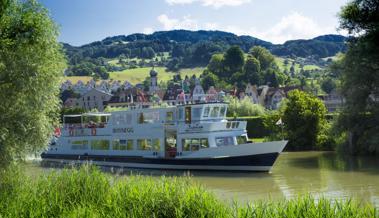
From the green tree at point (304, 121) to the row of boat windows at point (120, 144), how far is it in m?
14.5

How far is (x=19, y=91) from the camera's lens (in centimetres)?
1588

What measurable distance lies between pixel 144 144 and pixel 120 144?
244 cm

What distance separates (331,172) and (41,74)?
1704 cm

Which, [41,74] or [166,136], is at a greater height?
[41,74]

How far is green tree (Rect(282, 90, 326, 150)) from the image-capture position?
4034 cm

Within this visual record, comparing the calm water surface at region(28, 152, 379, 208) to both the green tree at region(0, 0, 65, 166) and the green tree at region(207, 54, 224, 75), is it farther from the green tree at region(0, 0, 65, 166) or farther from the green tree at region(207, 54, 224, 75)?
the green tree at region(207, 54, 224, 75)

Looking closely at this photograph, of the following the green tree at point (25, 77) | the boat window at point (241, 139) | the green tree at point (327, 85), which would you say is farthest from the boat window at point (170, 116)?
the green tree at point (327, 85)

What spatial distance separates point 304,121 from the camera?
40.4m

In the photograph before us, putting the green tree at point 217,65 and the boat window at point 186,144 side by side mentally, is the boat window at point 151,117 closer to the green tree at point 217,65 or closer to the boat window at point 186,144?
the boat window at point 186,144

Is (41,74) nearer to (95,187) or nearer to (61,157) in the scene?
(95,187)

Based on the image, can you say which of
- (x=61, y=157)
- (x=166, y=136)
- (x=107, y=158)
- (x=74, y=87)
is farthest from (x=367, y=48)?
(x=74, y=87)

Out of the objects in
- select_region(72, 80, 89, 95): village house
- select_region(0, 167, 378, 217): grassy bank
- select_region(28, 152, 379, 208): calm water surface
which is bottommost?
select_region(28, 152, 379, 208): calm water surface

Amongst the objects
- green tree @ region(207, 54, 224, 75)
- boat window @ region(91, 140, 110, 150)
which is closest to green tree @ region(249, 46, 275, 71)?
green tree @ region(207, 54, 224, 75)

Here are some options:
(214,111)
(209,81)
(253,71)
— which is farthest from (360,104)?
(253,71)
